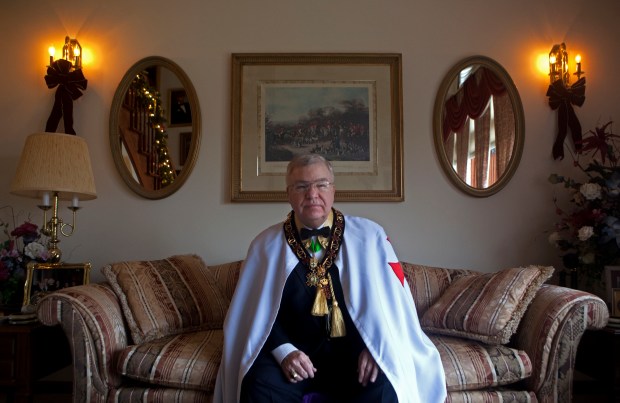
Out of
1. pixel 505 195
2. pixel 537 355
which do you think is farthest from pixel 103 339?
pixel 505 195

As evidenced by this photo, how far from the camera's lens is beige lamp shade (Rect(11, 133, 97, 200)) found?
2.99 m

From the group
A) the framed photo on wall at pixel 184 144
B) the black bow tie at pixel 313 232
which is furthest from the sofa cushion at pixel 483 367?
the framed photo on wall at pixel 184 144

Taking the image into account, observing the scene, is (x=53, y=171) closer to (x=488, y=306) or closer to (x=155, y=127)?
(x=155, y=127)

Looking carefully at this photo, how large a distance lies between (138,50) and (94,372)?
2.37 metres

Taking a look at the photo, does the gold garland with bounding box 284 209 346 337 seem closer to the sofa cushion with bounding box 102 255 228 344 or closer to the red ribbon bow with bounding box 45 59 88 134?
the sofa cushion with bounding box 102 255 228 344

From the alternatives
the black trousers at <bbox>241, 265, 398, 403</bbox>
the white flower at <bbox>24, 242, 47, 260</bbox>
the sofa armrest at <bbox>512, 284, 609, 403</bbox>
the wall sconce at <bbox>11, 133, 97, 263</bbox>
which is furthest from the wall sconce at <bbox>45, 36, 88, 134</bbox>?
the sofa armrest at <bbox>512, 284, 609, 403</bbox>

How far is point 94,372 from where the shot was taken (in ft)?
7.81

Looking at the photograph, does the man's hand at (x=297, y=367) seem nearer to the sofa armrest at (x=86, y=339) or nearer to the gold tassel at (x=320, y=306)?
the gold tassel at (x=320, y=306)

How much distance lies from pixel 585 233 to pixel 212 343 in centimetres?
237

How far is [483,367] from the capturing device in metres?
2.32

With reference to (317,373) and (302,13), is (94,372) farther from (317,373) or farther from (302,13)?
(302,13)

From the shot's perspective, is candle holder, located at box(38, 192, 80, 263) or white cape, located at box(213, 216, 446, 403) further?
candle holder, located at box(38, 192, 80, 263)

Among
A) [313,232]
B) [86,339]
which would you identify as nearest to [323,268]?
[313,232]

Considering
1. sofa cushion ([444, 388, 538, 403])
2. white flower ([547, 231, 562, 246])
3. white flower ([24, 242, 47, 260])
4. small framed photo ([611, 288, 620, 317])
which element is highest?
white flower ([547, 231, 562, 246])
